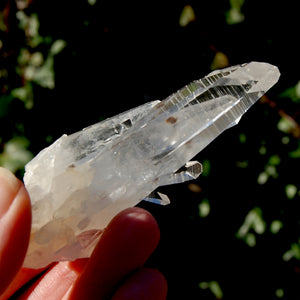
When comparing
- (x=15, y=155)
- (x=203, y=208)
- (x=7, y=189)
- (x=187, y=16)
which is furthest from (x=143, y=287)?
(x=187, y=16)

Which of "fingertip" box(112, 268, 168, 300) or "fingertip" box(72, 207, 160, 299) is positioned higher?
"fingertip" box(72, 207, 160, 299)

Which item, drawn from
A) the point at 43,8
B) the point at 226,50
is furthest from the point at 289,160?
the point at 43,8

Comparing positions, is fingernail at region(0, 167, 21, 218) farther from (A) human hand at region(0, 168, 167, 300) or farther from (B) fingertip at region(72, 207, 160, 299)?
(B) fingertip at region(72, 207, 160, 299)

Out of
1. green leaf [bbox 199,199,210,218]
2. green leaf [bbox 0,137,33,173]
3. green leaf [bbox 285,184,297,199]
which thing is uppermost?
green leaf [bbox 0,137,33,173]

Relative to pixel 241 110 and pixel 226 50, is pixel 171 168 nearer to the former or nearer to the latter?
pixel 241 110

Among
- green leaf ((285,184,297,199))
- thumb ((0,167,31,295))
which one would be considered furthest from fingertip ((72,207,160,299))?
green leaf ((285,184,297,199))

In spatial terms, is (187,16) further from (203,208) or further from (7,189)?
(7,189)

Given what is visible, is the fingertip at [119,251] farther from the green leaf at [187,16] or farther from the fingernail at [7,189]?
the green leaf at [187,16]
